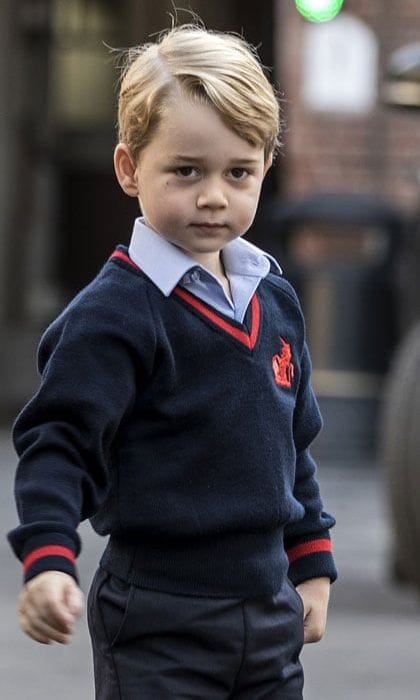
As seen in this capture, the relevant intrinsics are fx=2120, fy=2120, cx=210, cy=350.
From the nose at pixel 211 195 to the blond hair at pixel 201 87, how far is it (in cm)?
8

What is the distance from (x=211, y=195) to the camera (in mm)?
3014

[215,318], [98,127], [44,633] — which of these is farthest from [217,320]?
[98,127]

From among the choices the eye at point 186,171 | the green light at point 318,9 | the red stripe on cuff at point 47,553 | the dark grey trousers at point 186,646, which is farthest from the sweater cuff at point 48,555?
the green light at point 318,9

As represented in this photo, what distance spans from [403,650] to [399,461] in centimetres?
63

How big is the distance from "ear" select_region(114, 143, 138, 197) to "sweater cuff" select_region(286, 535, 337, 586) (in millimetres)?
617

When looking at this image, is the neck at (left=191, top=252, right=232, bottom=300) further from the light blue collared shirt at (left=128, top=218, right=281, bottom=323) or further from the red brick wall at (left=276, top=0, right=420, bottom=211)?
the red brick wall at (left=276, top=0, right=420, bottom=211)

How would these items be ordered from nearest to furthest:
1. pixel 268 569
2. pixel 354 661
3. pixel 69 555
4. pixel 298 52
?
pixel 69 555, pixel 268 569, pixel 354 661, pixel 298 52

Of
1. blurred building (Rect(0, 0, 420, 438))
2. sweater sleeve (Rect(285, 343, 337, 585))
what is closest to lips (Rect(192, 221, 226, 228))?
sweater sleeve (Rect(285, 343, 337, 585))

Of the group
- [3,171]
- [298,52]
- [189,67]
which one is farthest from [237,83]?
[3,171]

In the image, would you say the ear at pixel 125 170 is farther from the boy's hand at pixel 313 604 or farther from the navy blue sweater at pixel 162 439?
the boy's hand at pixel 313 604

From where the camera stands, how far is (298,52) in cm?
1301

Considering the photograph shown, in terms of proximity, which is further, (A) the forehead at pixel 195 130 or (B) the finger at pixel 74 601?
(A) the forehead at pixel 195 130

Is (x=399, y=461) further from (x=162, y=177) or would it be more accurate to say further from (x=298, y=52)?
(x=298, y=52)

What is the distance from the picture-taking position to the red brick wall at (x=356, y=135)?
42.8 feet
